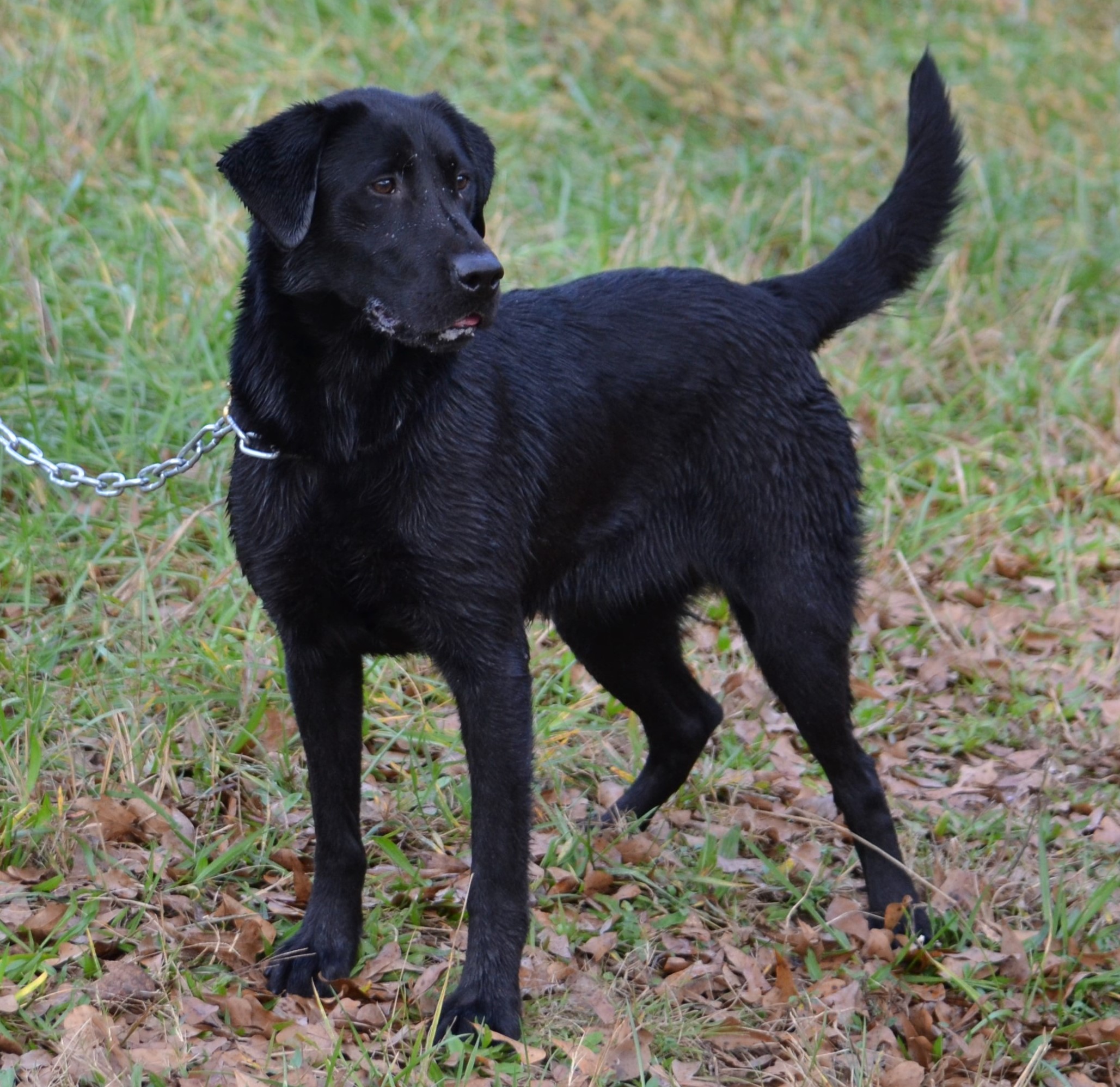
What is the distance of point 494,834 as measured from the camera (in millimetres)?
2922

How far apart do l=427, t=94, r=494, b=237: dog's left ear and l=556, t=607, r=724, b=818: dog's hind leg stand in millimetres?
1113

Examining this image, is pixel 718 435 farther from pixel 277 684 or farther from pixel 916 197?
pixel 277 684

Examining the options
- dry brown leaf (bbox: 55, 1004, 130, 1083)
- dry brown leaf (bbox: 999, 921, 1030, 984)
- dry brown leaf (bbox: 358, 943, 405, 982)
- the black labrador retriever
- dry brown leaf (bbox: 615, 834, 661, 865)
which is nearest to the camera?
dry brown leaf (bbox: 55, 1004, 130, 1083)

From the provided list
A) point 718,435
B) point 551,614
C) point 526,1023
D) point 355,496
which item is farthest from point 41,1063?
point 718,435

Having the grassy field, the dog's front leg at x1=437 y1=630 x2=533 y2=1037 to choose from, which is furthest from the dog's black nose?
the grassy field

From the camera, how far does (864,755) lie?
3.55m

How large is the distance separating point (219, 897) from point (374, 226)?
5.28 ft

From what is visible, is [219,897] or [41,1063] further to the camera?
[219,897]

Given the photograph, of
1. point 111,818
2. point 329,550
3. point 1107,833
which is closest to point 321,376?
point 329,550

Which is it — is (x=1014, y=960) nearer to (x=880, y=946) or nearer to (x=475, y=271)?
(x=880, y=946)

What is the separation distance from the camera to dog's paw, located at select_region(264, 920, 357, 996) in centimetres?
306

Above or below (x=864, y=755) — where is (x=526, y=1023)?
below

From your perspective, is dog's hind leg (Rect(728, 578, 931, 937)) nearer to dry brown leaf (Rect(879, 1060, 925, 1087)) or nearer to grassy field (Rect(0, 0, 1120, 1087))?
grassy field (Rect(0, 0, 1120, 1087))

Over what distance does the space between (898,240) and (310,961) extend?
7.58 ft
